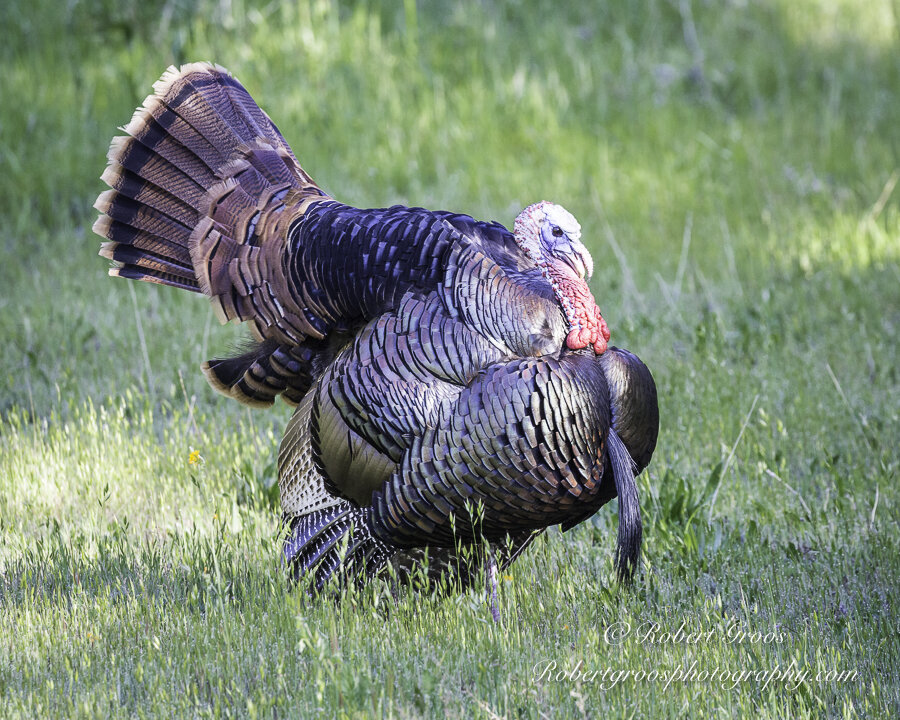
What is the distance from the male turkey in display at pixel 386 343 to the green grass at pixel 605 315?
0.33 metres

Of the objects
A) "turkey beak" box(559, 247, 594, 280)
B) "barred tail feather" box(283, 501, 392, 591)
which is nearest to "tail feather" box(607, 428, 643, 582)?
"turkey beak" box(559, 247, 594, 280)

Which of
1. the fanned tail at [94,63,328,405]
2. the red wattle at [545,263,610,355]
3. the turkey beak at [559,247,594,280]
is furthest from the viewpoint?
the fanned tail at [94,63,328,405]

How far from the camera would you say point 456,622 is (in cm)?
340

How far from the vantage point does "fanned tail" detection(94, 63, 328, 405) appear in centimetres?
405

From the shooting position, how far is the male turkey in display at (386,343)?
127 inches

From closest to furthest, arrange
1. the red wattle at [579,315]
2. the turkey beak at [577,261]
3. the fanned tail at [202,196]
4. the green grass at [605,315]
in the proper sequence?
the green grass at [605,315]
the red wattle at [579,315]
the turkey beak at [577,261]
the fanned tail at [202,196]

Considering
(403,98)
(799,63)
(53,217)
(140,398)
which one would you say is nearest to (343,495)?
(140,398)

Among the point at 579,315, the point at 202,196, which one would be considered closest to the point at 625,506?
the point at 579,315

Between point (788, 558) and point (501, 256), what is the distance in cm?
151

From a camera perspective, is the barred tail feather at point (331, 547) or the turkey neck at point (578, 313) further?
the barred tail feather at point (331, 547)

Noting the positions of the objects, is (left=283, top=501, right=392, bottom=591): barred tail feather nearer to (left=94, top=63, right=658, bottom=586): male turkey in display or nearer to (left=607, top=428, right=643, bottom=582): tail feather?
(left=94, top=63, right=658, bottom=586): male turkey in display

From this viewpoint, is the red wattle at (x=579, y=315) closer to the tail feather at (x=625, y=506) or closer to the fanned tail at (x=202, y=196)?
the tail feather at (x=625, y=506)

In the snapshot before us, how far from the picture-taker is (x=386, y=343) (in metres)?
3.42

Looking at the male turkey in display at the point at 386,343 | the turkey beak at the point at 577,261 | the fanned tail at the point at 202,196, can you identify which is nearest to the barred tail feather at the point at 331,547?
the male turkey in display at the point at 386,343
